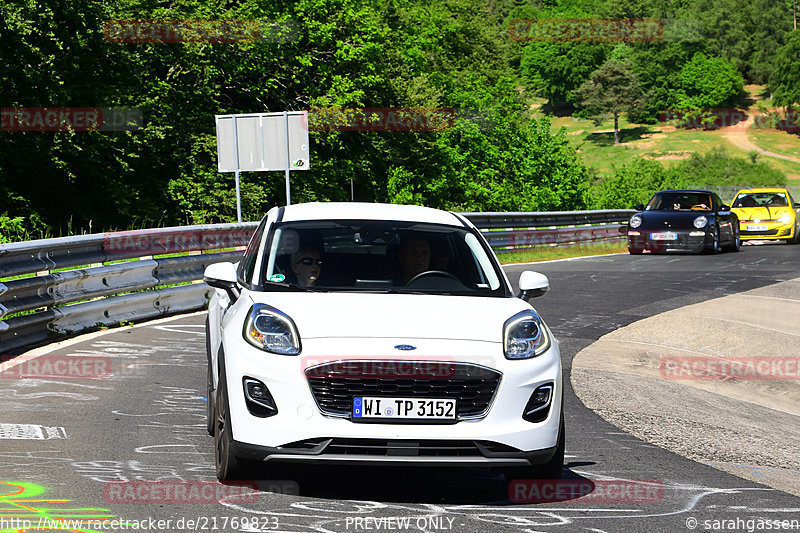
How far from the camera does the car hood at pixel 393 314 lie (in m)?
5.48

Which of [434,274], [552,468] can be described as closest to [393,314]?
[434,274]

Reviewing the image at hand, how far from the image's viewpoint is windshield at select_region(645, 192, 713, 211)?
28281 millimetres

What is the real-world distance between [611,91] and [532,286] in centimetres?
15606

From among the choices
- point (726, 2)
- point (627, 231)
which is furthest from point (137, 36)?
point (726, 2)

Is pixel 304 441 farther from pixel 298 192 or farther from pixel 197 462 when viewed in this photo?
pixel 298 192

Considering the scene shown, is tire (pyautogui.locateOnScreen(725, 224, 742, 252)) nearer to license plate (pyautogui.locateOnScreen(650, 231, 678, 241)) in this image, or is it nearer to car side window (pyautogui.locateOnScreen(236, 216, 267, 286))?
license plate (pyautogui.locateOnScreen(650, 231, 678, 241))

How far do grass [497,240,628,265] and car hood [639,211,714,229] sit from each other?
2430 millimetres

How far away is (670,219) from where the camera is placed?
91.5 ft

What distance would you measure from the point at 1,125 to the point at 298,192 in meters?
14.0

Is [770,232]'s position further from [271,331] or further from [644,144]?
[644,144]

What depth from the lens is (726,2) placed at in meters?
182
